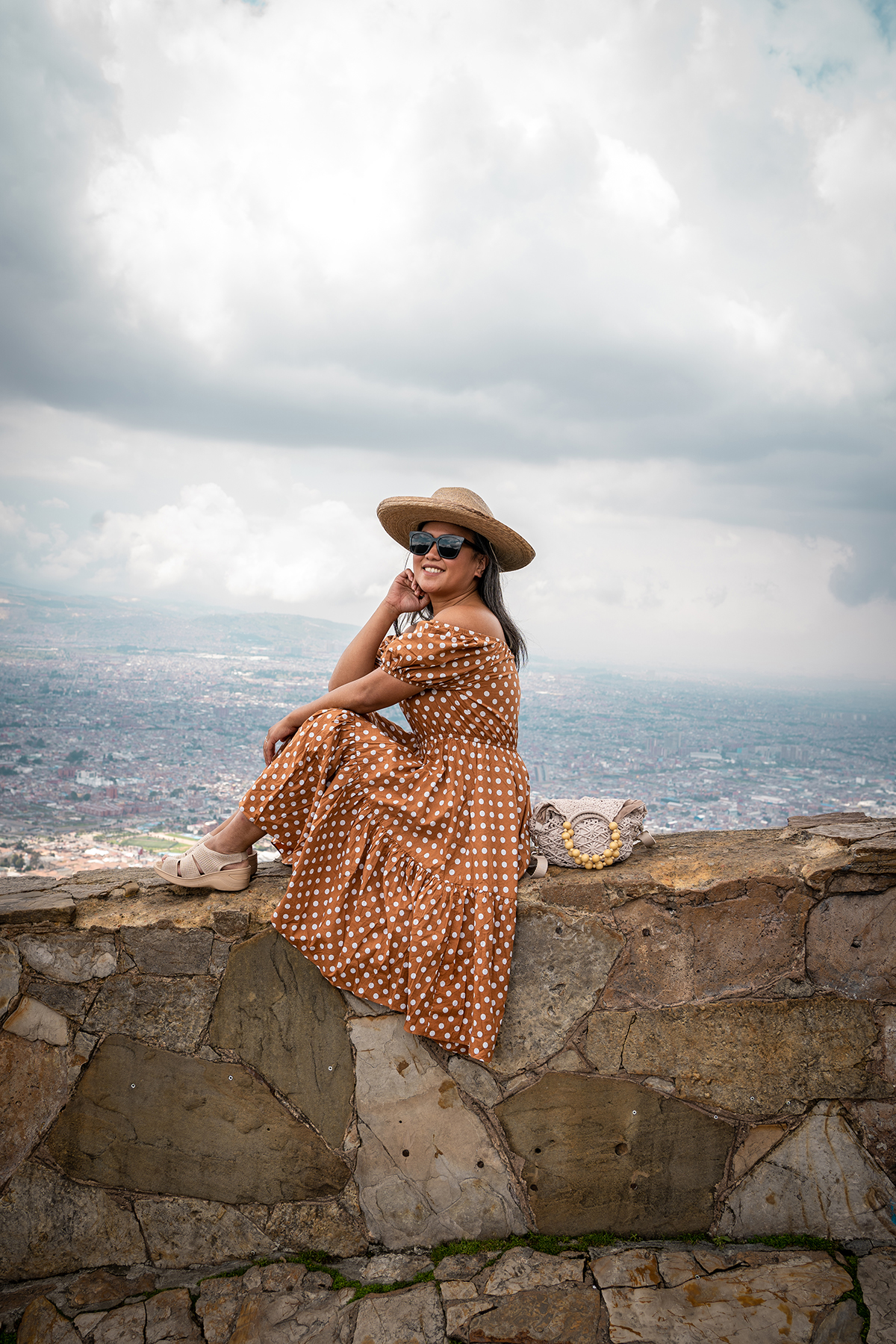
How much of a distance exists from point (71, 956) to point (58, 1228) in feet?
2.92

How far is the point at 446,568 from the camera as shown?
2.68m

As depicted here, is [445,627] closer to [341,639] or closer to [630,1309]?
[630,1309]

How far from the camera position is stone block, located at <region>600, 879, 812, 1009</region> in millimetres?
2395

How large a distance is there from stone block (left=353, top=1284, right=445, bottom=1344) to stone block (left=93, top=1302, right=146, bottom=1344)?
660 millimetres

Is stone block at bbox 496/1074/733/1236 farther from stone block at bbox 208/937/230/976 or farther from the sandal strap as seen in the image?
the sandal strap

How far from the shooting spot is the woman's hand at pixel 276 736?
2596mm

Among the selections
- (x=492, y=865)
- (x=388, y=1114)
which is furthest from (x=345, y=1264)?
(x=492, y=865)

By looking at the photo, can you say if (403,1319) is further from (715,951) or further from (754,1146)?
(715,951)

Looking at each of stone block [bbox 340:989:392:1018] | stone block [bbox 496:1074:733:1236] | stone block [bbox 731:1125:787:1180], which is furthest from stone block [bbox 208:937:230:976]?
stone block [bbox 731:1125:787:1180]

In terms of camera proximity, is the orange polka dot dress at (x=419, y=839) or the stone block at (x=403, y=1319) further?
the orange polka dot dress at (x=419, y=839)

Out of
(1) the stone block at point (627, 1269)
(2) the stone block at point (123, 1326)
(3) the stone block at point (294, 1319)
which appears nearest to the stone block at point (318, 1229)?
(3) the stone block at point (294, 1319)

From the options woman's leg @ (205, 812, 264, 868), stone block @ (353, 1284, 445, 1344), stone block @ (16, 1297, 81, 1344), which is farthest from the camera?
woman's leg @ (205, 812, 264, 868)

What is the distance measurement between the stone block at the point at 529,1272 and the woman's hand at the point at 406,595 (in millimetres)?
2194

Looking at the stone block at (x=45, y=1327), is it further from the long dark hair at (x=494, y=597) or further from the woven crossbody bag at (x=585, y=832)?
the long dark hair at (x=494, y=597)
